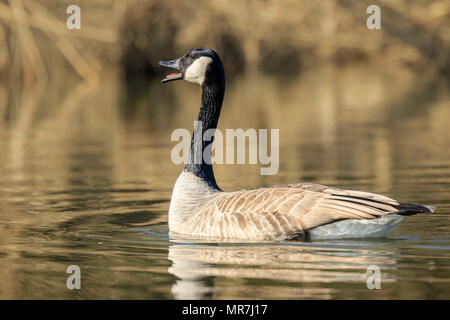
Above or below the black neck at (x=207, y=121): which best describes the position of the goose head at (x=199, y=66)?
above

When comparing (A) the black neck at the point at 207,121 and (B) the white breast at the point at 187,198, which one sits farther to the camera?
(A) the black neck at the point at 207,121

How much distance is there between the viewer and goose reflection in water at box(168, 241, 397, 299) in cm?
759

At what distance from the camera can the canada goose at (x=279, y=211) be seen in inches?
368

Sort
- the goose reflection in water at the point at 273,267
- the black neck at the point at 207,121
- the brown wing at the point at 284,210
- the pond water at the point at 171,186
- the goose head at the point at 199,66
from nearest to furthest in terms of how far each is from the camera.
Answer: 1. the goose reflection in water at the point at 273,267
2. the pond water at the point at 171,186
3. the brown wing at the point at 284,210
4. the black neck at the point at 207,121
5. the goose head at the point at 199,66

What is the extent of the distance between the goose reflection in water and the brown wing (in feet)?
0.70

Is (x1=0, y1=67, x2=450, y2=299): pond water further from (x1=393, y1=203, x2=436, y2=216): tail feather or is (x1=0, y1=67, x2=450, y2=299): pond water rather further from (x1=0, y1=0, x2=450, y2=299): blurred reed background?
(x1=393, y1=203, x2=436, y2=216): tail feather

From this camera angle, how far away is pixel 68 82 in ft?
145

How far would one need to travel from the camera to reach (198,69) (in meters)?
11.2

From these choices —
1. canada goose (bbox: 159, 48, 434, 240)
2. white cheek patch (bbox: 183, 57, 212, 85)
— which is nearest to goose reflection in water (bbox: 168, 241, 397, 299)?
canada goose (bbox: 159, 48, 434, 240)

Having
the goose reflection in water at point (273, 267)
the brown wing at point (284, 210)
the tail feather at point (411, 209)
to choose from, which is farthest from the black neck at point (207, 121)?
the tail feather at point (411, 209)

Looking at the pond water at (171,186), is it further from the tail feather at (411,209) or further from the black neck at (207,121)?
the black neck at (207,121)

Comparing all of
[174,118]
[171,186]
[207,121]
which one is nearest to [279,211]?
[207,121]

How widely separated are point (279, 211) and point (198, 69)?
2500 millimetres
